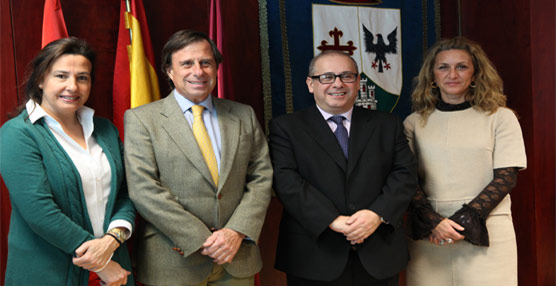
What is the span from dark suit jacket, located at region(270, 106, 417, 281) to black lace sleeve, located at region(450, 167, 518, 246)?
1.01 ft

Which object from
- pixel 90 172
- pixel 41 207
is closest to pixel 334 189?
pixel 90 172

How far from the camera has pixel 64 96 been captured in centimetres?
183

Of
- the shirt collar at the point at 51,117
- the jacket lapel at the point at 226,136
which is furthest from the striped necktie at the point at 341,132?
the shirt collar at the point at 51,117

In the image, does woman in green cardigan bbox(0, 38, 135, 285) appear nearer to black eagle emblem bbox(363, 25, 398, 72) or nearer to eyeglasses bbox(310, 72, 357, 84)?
eyeglasses bbox(310, 72, 357, 84)

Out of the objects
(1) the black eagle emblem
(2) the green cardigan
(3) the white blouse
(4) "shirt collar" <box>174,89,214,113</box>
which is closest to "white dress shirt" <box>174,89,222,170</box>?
(4) "shirt collar" <box>174,89,214,113</box>

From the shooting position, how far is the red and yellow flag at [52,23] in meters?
2.35

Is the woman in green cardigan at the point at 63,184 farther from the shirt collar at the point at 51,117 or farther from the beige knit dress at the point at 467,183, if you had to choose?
the beige knit dress at the point at 467,183

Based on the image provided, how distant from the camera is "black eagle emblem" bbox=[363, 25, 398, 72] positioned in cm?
325

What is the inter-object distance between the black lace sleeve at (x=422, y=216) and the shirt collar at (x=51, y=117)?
1.59m

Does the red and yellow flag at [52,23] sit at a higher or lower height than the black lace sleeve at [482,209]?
Answer: higher

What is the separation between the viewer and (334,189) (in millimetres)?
2062

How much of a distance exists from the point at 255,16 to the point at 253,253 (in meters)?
1.69

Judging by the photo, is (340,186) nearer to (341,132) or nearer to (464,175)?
(341,132)

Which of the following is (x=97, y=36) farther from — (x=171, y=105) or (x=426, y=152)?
(x=426, y=152)
